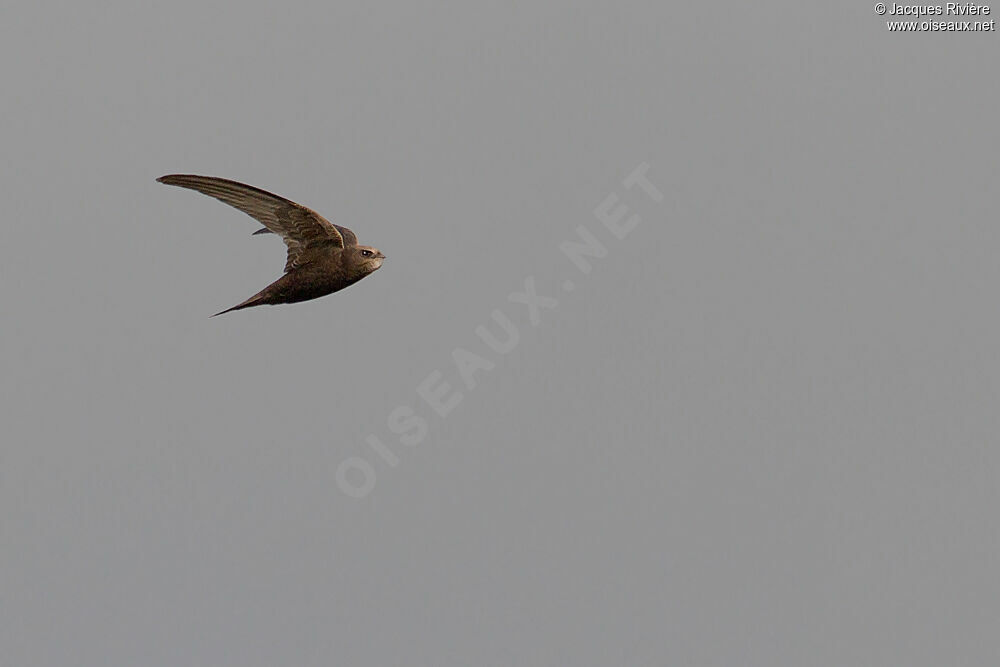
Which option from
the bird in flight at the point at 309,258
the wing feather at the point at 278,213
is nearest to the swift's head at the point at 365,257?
the bird in flight at the point at 309,258

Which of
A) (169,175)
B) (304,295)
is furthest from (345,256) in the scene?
(169,175)

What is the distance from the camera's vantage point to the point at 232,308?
35.4 metres

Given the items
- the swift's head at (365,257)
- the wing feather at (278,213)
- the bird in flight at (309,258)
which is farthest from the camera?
the swift's head at (365,257)

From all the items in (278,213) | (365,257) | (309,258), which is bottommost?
(365,257)

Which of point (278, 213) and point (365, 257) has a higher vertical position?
point (278, 213)

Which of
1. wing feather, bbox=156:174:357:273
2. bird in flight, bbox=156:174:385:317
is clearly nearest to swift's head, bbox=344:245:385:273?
bird in flight, bbox=156:174:385:317

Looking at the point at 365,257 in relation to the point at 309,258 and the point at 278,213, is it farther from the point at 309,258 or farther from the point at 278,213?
the point at 278,213

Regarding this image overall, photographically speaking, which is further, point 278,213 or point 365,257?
point 365,257

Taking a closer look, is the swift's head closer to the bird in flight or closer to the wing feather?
the bird in flight

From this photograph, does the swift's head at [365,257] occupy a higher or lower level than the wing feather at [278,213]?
lower

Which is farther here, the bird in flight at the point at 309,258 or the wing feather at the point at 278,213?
the bird in flight at the point at 309,258

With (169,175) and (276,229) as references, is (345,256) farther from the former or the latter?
(169,175)

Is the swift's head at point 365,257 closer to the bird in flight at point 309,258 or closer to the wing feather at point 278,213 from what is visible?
the bird in flight at point 309,258

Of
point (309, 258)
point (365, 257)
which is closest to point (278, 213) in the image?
point (309, 258)
